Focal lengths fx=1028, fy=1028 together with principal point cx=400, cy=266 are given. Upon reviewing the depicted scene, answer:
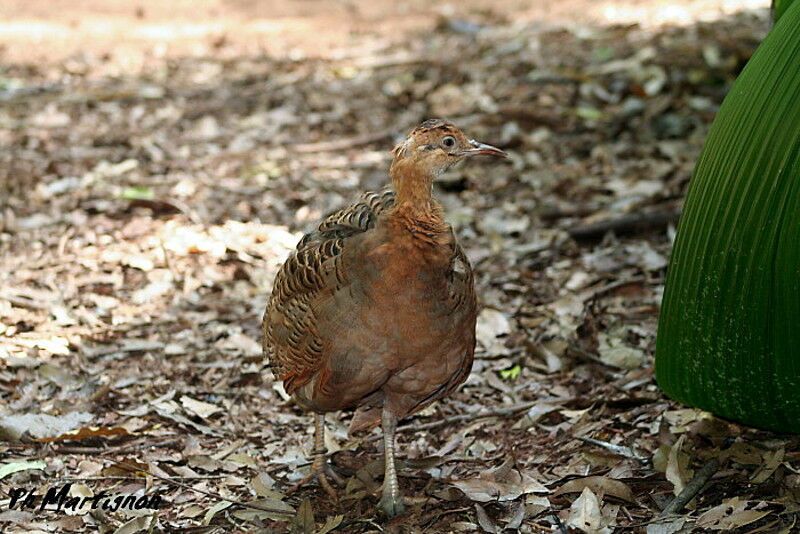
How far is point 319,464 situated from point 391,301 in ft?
3.02

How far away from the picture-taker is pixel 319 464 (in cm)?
404

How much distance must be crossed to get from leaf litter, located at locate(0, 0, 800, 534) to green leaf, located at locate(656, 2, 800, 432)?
14.8 inches

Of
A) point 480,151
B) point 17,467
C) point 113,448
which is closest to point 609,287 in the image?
point 480,151

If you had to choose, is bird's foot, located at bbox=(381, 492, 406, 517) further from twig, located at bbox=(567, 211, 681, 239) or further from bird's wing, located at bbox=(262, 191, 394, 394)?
twig, located at bbox=(567, 211, 681, 239)

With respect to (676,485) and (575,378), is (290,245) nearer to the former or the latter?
(575,378)

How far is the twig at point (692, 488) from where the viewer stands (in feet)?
11.2

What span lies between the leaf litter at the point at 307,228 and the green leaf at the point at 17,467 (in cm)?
1

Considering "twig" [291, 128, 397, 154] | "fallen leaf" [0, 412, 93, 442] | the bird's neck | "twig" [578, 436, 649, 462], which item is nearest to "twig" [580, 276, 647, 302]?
"twig" [578, 436, 649, 462]

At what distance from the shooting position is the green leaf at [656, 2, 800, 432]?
10.3 feet

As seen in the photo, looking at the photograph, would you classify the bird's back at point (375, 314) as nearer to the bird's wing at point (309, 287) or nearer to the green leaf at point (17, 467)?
the bird's wing at point (309, 287)

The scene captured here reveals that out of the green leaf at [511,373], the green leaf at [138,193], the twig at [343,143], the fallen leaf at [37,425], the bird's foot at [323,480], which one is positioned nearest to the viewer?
the bird's foot at [323,480]

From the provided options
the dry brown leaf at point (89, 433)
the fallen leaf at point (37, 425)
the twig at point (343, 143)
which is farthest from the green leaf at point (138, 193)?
the dry brown leaf at point (89, 433)

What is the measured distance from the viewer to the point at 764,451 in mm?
3621

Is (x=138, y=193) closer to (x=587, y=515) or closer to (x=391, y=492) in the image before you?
(x=391, y=492)
